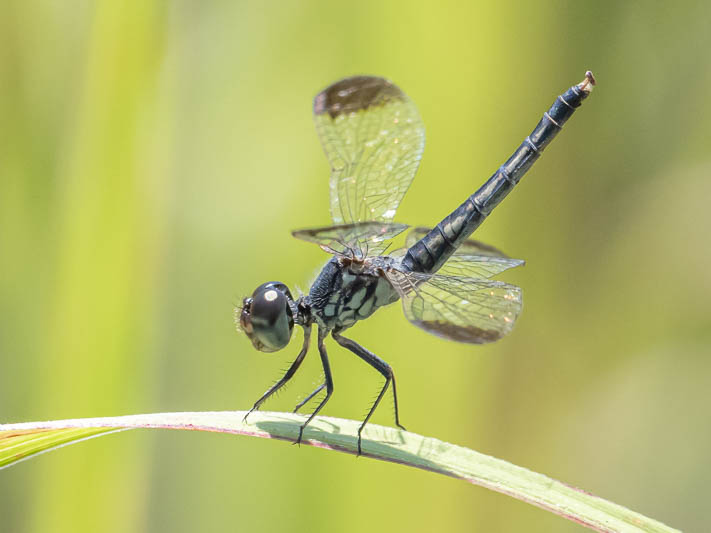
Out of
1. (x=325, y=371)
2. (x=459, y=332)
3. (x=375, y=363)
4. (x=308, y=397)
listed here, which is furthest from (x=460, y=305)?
(x=308, y=397)

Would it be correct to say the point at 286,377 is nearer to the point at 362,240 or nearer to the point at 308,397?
the point at 308,397

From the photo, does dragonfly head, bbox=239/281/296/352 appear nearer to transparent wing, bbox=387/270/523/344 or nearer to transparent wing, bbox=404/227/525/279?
transparent wing, bbox=387/270/523/344

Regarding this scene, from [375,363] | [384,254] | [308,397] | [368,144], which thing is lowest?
[308,397]

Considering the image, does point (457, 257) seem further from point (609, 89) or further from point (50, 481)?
point (50, 481)

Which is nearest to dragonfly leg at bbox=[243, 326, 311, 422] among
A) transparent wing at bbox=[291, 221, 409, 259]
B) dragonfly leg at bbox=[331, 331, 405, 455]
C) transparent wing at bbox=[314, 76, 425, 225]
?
dragonfly leg at bbox=[331, 331, 405, 455]

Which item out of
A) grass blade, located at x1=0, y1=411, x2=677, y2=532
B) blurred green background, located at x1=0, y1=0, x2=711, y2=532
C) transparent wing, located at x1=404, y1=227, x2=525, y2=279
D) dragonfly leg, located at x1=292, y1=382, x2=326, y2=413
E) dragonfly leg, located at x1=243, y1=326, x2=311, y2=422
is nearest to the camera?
grass blade, located at x1=0, y1=411, x2=677, y2=532

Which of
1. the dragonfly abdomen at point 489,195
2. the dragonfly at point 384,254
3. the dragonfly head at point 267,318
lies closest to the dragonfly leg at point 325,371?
the dragonfly at point 384,254

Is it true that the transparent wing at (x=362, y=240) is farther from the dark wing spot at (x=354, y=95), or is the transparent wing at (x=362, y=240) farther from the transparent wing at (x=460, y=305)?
the dark wing spot at (x=354, y=95)
